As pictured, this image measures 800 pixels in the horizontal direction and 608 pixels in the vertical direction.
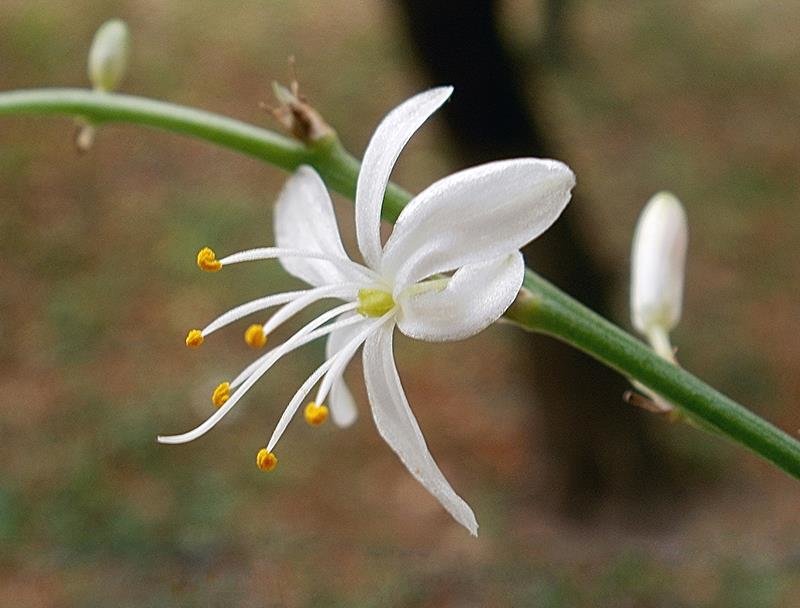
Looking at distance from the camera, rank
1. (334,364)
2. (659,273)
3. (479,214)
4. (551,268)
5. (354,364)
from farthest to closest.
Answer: (354,364), (551,268), (659,273), (334,364), (479,214)

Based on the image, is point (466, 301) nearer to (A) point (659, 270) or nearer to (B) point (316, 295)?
(B) point (316, 295)

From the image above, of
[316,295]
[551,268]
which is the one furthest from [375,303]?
[551,268]

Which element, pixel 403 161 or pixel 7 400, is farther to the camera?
pixel 403 161

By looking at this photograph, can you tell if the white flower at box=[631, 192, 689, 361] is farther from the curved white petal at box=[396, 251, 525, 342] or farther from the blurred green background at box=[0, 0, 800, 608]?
the blurred green background at box=[0, 0, 800, 608]

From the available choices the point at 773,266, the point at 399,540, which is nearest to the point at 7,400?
the point at 399,540

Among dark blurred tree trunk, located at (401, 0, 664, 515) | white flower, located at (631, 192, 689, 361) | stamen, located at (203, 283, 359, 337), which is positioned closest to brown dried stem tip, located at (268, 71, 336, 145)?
stamen, located at (203, 283, 359, 337)

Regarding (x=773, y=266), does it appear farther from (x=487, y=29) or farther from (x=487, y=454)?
(x=487, y=29)

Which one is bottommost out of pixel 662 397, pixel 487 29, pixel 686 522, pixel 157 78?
pixel 686 522
